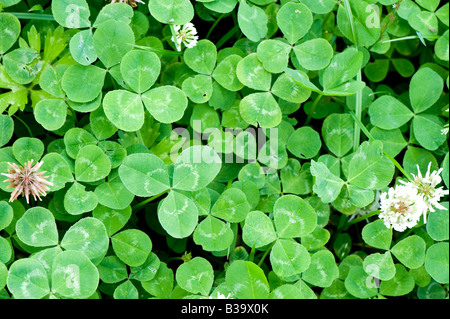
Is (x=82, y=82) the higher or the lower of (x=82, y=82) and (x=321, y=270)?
the higher

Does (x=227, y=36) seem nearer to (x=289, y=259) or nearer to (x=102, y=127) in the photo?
(x=102, y=127)

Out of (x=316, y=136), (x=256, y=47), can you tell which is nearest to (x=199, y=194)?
(x=316, y=136)

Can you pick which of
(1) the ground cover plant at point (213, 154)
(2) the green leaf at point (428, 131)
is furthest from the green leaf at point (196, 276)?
(2) the green leaf at point (428, 131)

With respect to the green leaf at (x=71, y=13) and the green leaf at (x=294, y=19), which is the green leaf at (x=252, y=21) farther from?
the green leaf at (x=71, y=13)

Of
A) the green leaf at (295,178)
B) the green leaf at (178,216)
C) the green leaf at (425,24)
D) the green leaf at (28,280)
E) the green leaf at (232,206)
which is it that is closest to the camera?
the green leaf at (28,280)

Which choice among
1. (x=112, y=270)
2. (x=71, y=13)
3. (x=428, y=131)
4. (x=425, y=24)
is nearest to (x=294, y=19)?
(x=425, y=24)

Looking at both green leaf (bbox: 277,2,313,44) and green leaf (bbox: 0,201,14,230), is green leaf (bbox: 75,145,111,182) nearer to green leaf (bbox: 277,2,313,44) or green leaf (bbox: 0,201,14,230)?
green leaf (bbox: 0,201,14,230)

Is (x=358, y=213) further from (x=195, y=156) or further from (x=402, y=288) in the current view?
(x=195, y=156)
